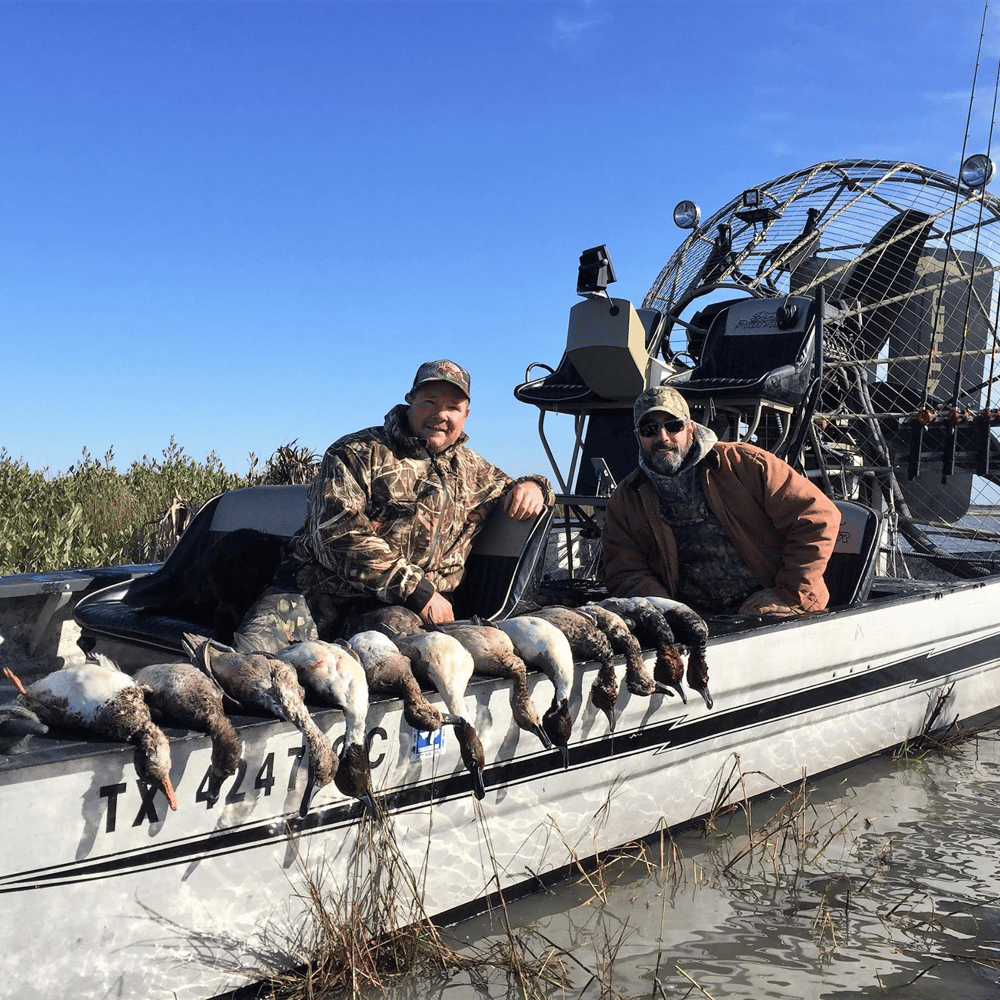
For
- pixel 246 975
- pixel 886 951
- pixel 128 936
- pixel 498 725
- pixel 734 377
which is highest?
pixel 734 377

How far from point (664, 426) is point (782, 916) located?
253 cm

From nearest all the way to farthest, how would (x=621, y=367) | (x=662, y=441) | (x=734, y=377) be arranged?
(x=662, y=441), (x=621, y=367), (x=734, y=377)

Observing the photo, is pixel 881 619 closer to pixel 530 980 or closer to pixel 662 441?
pixel 662 441

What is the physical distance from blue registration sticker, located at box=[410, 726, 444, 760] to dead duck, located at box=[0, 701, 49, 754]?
113 centimetres

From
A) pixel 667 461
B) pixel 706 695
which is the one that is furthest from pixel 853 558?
pixel 706 695

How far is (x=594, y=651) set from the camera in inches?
151

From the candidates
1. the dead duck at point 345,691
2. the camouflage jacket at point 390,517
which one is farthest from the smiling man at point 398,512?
the dead duck at point 345,691

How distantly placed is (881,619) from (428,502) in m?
2.70

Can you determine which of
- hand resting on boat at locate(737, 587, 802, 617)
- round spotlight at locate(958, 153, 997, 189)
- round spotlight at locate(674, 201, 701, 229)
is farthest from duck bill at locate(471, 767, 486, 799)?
round spotlight at locate(674, 201, 701, 229)

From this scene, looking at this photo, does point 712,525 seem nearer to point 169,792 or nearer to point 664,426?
point 664,426

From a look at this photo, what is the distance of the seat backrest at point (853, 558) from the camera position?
5680 millimetres

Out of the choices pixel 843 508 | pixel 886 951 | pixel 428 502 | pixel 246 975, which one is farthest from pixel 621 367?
pixel 246 975

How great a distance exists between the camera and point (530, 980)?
3.13m

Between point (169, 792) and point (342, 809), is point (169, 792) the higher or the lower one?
the higher one
